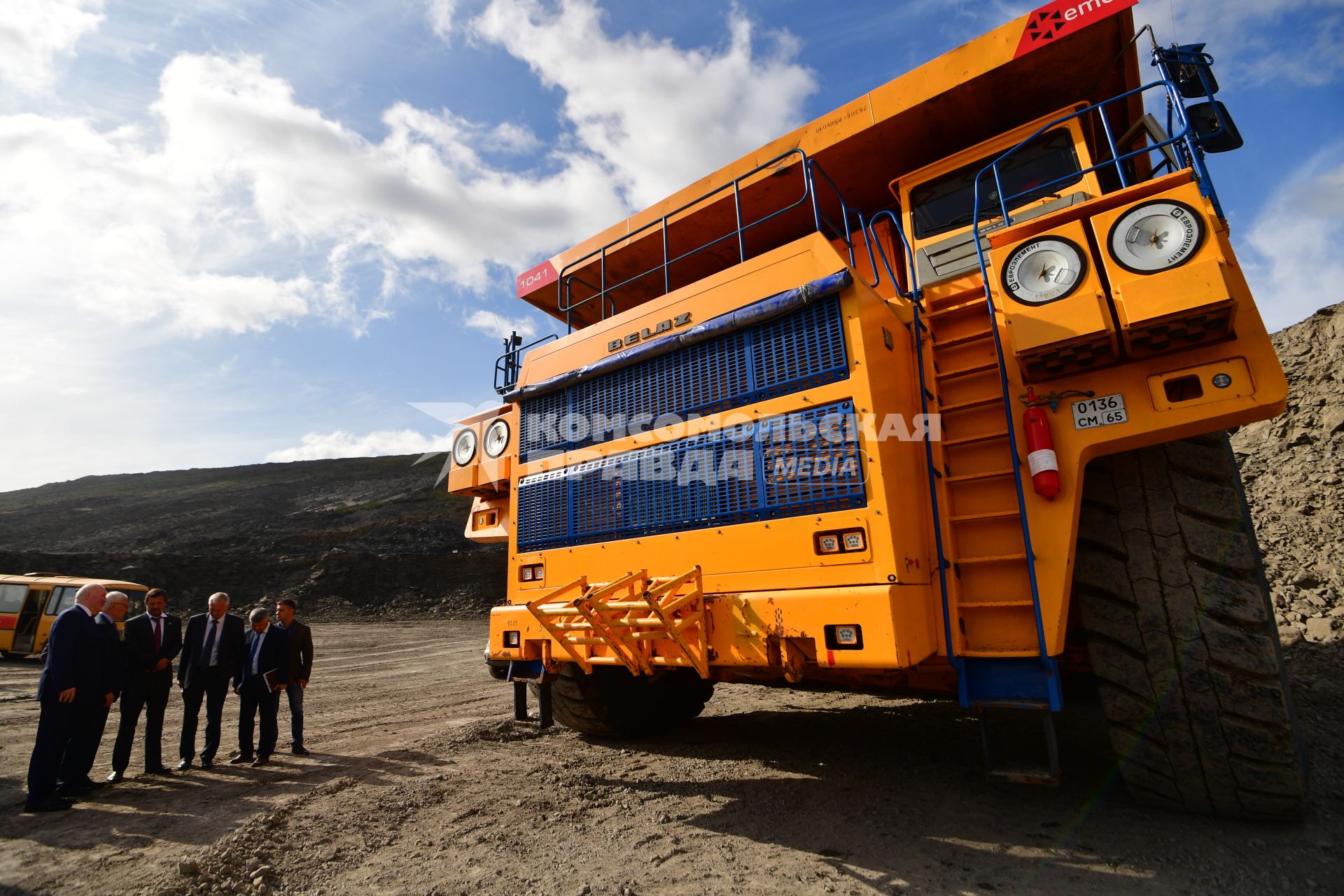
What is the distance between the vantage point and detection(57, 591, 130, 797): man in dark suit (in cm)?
504

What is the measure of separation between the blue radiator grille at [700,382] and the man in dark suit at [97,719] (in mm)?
3694

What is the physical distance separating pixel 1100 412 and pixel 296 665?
7.36m

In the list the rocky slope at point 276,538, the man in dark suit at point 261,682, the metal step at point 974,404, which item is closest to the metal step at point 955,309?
the metal step at point 974,404

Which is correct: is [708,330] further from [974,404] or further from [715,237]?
[715,237]

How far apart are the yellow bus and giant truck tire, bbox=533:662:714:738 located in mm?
15651

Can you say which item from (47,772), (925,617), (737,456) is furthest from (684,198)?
(47,772)

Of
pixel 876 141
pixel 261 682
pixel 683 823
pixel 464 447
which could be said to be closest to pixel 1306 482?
pixel 876 141

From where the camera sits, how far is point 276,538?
108 feet

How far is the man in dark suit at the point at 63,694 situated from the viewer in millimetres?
4766

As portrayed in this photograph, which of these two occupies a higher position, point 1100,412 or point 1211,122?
point 1211,122

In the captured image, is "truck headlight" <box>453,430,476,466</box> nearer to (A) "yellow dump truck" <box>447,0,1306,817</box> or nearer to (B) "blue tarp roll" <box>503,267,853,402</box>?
(B) "blue tarp roll" <box>503,267,853,402</box>

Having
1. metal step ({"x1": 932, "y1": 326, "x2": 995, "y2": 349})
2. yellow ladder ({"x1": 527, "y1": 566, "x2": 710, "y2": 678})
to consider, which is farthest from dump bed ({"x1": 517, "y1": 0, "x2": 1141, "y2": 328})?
yellow ladder ({"x1": 527, "y1": 566, "x2": 710, "y2": 678})

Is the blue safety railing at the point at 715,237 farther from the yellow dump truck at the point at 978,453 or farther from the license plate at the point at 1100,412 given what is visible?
the license plate at the point at 1100,412

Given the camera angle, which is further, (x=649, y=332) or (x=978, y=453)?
(x=649, y=332)
